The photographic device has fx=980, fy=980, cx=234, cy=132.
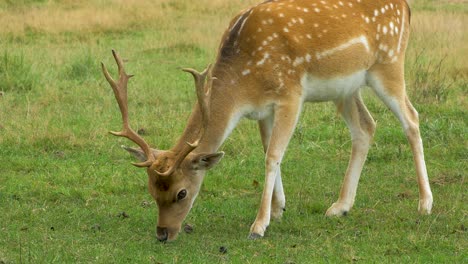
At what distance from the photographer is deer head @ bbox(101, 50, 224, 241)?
6242 mm

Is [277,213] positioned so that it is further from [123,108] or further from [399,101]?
[123,108]

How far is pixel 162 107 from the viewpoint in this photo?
1095 cm

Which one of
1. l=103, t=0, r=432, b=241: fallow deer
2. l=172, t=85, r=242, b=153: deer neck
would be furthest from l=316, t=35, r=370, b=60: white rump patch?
l=172, t=85, r=242, b=153: deer neck

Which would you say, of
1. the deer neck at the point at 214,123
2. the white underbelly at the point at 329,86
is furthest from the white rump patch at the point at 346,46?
the deer neck at the point at 214,123

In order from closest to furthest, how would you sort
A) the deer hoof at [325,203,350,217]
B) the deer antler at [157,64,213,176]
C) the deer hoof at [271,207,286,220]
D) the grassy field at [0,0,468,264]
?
1. the deer antler at [157,64,213,176]
2. the grassy field at [0,0,468,264]
3. the deer hoof at [271,207,286,220]
4. the deer hoof at [325,203,350,217]

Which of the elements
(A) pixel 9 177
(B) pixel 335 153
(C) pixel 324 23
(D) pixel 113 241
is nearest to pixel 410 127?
(C) pixel 324 23

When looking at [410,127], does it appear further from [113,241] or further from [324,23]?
[113,241]

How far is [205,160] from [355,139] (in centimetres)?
169

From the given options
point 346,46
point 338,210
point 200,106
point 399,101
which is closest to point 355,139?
point 399,101

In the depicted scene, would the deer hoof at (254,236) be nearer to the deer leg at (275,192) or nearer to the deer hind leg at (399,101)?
the deer leg at (275,192)

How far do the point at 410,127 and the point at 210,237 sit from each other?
6.03 ft

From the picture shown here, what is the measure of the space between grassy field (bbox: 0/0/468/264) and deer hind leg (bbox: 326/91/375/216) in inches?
7.3

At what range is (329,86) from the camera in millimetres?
7031

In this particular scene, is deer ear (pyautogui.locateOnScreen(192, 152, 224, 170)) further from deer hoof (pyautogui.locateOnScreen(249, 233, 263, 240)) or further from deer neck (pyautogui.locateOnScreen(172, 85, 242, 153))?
deer hoof (pyautogui.locateOnScreen(249, 233, 263, 240))
